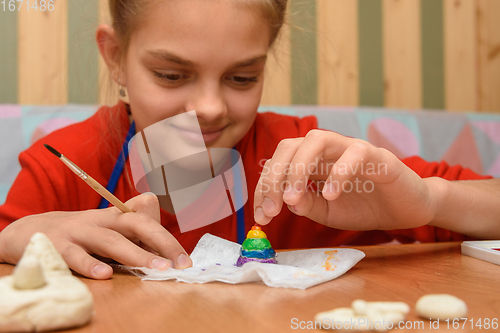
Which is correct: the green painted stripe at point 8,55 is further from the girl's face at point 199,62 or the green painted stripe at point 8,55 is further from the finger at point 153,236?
the finger at point 153,236

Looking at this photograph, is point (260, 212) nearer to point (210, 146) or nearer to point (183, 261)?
point (183, 261)

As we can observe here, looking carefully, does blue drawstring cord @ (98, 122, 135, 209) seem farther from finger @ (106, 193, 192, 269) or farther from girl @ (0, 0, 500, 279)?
finger @ (106, 193, 192, 269)

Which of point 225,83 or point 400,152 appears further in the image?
point 400,152

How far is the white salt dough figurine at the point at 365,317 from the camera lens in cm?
24

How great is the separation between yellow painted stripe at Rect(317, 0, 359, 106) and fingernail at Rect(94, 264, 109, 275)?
1.15 meters

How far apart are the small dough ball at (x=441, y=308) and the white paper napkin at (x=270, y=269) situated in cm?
10

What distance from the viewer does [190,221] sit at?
754mm

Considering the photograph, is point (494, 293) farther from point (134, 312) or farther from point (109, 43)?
point (109, 43)

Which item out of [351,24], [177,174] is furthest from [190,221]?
[351,24]

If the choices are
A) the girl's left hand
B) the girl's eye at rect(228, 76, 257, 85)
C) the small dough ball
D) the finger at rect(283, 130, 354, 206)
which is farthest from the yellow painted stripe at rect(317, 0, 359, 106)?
the small dough ball

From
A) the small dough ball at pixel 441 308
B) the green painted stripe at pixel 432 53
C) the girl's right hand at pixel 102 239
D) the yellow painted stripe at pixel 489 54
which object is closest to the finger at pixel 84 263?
the girl's right hand at pixel 102 239

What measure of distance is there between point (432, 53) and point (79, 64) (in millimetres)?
1194

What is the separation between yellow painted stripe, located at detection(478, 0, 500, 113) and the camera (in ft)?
5.24

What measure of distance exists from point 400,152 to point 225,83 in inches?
30.5
